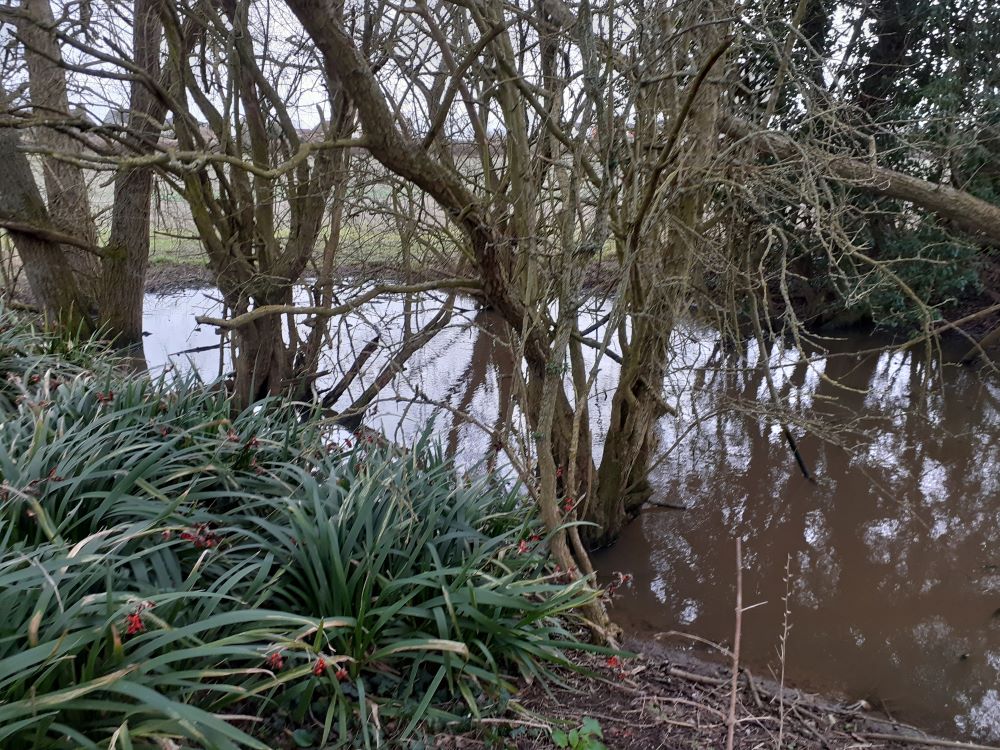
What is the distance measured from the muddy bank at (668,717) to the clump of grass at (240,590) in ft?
0.41

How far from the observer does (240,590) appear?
2527 mm

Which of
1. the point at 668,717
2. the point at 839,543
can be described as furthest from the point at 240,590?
the point at 839,543

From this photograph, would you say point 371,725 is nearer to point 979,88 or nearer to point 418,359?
point 418,359

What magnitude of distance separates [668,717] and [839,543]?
3.37 m

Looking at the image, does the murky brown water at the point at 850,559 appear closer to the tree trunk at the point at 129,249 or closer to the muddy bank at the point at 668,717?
the muddy bank at the point at 668,717

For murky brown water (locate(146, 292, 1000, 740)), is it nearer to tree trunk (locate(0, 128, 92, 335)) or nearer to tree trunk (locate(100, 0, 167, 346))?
tree trunk (locate(100, 0, 167, 346))

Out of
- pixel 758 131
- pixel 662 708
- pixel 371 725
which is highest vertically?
pixel 758 131

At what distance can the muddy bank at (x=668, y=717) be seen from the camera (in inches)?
97.2

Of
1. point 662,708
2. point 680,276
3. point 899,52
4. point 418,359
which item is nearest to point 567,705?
point 662,708

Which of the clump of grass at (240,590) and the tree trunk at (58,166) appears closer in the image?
the clump of grass at (240,590)

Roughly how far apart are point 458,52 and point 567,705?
462cm

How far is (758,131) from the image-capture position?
157 inches

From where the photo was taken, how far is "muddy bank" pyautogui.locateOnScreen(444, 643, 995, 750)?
247cm

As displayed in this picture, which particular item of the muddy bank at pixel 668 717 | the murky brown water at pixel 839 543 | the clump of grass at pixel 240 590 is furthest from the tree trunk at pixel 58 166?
the muddy bank at pixel 668 717
